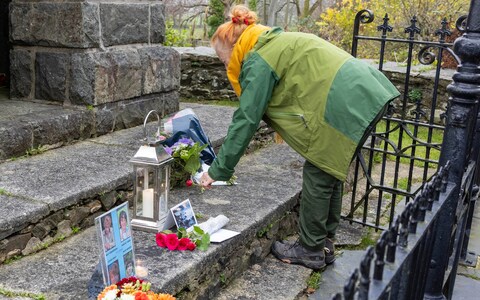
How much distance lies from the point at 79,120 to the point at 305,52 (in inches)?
63.7

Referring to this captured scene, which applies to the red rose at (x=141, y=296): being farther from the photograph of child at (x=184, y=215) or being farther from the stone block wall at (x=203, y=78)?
the stone block wall at (x=203, y=78)

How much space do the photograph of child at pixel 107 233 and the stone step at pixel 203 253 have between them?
0.24 meters

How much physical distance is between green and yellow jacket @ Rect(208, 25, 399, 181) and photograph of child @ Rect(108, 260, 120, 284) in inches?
36.1

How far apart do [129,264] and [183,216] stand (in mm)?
636

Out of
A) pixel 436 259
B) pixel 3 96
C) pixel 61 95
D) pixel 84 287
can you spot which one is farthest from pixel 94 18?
pixel 436 259

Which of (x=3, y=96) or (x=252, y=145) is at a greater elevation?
(x=3, y=96)

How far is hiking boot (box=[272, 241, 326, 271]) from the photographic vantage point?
3.27 meters

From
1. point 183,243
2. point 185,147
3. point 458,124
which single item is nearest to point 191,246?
point 183,243

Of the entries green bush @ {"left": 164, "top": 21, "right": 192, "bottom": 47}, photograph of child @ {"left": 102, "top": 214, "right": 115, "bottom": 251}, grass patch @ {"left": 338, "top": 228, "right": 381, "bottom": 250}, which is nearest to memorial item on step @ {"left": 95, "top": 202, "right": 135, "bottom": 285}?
photograph of child @ {"left": 102, "top": 214, "right": 115, "bottom": 251}

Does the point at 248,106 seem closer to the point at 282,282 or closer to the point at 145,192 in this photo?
the point at 145,192

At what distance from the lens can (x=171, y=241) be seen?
8.86 feet

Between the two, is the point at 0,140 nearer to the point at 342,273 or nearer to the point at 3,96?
the point at 3,96

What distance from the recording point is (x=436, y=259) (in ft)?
7.50

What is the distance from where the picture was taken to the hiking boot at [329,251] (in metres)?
3.38
